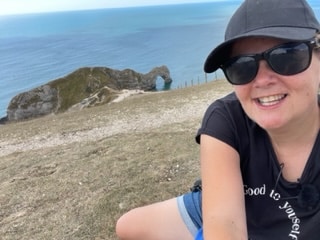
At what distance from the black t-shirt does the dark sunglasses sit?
0.40 metres

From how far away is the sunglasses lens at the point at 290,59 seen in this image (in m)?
2.05

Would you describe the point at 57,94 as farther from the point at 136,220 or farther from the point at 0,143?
the point at 136,220

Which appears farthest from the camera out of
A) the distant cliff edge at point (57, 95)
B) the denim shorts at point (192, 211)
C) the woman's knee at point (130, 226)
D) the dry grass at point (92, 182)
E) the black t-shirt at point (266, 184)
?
the distant cliff edge at point (57, 95)

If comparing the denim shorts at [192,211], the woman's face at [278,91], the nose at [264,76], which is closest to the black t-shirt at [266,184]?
the woman's face at [278,91]

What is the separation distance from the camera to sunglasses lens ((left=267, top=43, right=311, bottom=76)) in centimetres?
205

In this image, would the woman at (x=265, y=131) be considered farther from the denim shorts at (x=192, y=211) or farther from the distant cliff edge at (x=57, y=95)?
the distant cliff edge at (x=57, y=95)

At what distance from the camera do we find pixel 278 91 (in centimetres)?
217

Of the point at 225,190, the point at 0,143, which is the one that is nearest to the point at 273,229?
the point at 225,190

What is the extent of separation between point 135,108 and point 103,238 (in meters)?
13.9

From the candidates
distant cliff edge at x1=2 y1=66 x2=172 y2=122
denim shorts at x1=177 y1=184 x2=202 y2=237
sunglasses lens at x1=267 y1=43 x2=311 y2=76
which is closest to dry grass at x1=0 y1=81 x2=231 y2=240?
denim shorts at x1=177 y1=184 x2=202 y2=237

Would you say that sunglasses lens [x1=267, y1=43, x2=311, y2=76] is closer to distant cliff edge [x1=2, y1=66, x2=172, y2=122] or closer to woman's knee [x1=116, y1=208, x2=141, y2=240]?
woman's knee [x1=116, y1=208, x2=141, y2=240]

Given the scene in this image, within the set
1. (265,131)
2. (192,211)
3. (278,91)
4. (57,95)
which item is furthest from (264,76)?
(57,95)

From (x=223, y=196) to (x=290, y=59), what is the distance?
891mm

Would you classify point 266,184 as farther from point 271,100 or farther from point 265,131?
point 271,100
